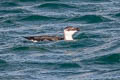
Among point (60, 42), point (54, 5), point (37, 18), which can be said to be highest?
point (54, 5)

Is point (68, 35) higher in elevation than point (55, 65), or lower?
higher

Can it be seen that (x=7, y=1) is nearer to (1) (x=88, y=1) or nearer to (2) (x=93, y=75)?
(1) (x=88, y=1)

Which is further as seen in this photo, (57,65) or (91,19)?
(91,19)

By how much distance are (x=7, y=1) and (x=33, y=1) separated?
1279 millimetres

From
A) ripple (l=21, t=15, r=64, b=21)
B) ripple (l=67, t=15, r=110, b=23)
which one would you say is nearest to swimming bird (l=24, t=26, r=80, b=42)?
ripple (l=67, t=15, r=110, b=23)

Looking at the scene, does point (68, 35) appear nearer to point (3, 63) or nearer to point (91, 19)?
point (91, 19)

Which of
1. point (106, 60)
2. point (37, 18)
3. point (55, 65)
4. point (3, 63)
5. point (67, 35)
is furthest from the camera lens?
point (37, 18)

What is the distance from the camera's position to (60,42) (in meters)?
28.0

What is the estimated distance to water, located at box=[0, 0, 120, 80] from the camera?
2369 cm

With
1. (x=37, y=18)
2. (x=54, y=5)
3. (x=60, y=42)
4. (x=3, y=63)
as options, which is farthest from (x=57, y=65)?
(x=54, y=5)

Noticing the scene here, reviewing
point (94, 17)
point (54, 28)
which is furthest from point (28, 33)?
point (94, 17)

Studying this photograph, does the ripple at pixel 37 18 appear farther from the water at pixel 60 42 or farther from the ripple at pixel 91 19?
the ripple at pixel 91 19

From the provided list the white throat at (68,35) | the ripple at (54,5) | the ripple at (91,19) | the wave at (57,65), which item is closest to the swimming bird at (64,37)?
the white throat at (68,35)

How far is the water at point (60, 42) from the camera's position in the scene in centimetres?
2369
